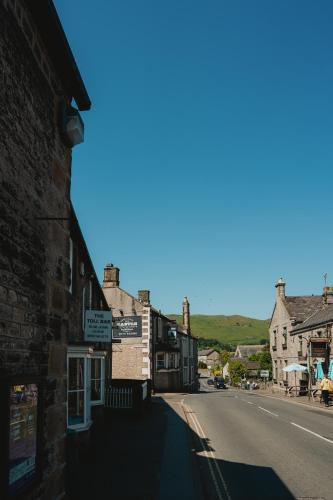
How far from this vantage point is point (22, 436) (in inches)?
174

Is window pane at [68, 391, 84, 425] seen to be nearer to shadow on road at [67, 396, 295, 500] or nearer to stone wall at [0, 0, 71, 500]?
shadow on road at [67, 396, 295, 500]

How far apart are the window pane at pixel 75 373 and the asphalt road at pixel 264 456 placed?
12.8ft

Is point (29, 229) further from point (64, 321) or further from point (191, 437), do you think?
point (191, 437)

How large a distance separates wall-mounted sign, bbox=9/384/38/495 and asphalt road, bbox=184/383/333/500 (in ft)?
17.2

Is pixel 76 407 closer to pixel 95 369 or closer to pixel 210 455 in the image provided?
pixel 95 369

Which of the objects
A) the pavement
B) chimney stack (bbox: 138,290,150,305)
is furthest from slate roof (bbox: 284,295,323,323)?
the pavement

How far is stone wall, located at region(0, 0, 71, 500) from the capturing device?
4.37m

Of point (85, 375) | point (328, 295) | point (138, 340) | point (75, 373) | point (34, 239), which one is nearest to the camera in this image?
point (34, 239)

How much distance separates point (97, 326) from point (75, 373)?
302cm

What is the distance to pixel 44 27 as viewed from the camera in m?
5.41

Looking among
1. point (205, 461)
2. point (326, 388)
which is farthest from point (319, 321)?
point (205, 461)

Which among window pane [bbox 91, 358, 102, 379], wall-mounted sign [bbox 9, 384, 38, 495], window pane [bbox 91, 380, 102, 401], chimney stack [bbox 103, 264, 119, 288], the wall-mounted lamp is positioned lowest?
window pane [bbox 91, 380, 102, 401]

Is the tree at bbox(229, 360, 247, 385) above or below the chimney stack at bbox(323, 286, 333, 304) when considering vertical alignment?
below

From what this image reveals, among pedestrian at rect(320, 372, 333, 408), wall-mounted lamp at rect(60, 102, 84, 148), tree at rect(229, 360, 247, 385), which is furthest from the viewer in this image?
tree at rect(229, 360, 247, 385)
